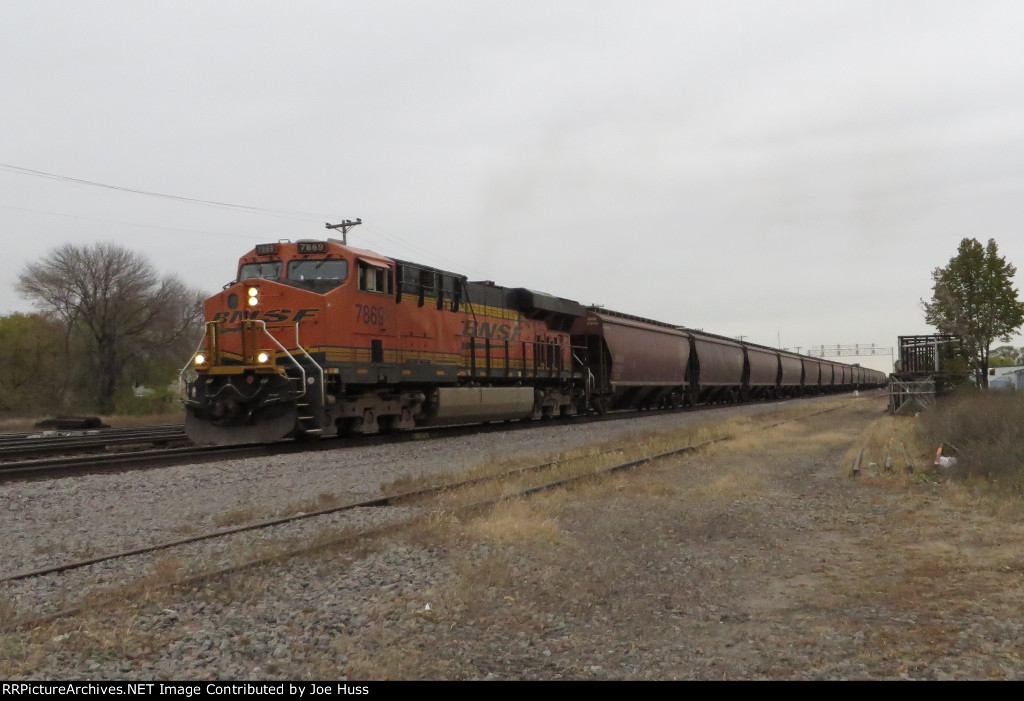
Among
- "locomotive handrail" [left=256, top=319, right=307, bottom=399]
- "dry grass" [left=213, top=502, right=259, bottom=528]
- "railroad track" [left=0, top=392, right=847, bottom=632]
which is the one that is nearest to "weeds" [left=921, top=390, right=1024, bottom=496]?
"railroad track" [left=0, top=392, right=847, bottom=632]

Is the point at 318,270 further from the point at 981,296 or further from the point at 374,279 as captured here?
the point at 981,296

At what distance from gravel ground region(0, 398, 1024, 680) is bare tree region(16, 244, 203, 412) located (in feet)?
120

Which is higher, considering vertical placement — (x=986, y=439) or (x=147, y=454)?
(x=986, y=439)

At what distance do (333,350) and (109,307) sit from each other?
34.9 meters

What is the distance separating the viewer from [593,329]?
86.1ft

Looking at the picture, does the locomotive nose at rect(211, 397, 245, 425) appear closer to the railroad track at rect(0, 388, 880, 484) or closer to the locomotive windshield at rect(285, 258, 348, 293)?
the railroad track at rect(0, 388, 880, 484)

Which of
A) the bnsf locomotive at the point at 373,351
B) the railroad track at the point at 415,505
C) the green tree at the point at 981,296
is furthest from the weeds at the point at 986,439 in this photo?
the green tree at the point at 981,296

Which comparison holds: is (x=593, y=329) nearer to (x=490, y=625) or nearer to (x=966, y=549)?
(x=966, y=549)

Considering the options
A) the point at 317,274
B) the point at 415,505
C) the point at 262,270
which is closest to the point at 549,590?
the point at 415,505

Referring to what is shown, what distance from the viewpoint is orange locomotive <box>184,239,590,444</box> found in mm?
14258

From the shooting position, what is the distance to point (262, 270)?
622 inches

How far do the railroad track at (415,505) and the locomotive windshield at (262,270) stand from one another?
636cm
